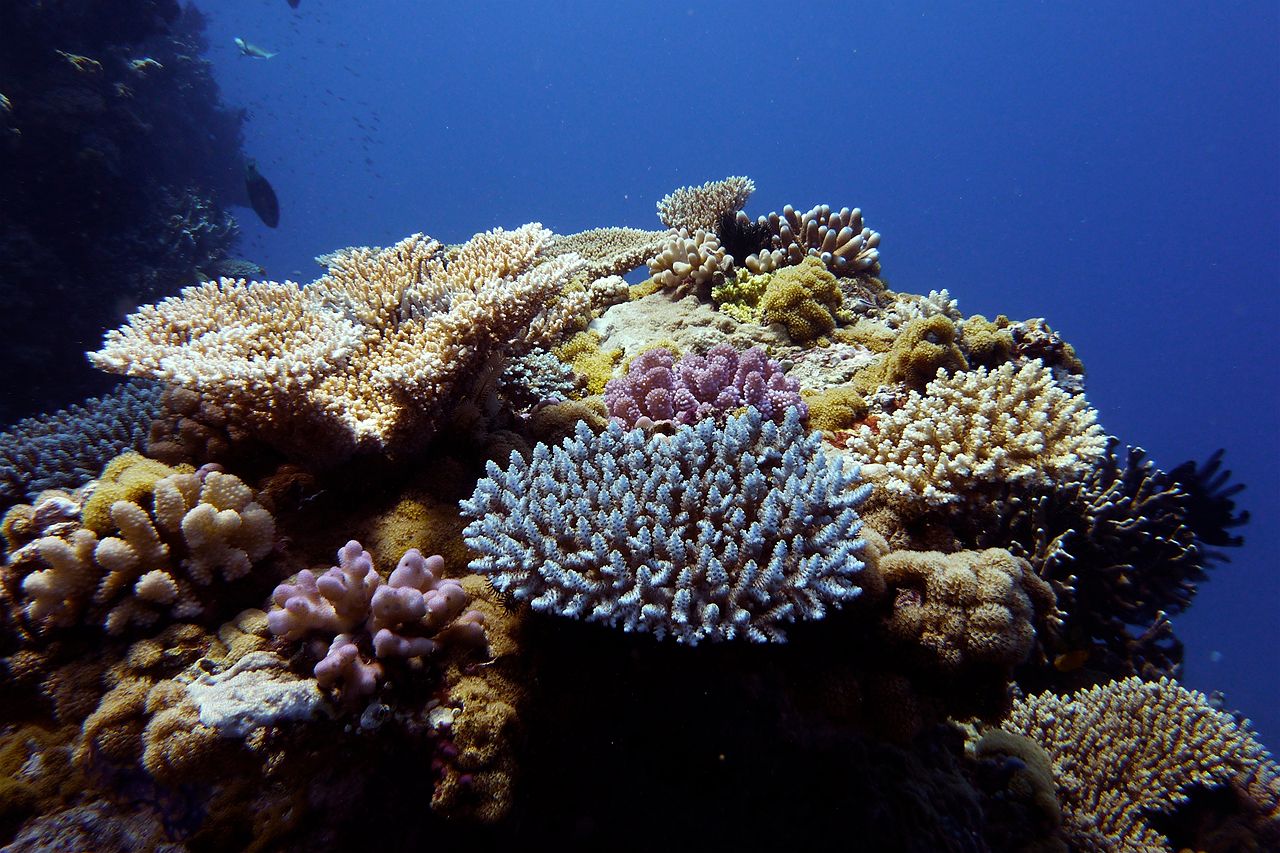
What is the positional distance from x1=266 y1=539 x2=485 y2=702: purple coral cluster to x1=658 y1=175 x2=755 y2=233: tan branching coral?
6213 mm

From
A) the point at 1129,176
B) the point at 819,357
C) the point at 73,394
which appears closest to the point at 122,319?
Result: the point at 73,394

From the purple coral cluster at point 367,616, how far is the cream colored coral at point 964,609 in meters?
1.94

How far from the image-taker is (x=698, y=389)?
4.07m

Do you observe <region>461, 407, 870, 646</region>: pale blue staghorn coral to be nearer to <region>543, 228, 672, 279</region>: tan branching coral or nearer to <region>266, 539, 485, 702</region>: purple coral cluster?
<region>266, 539, 485, 702</region>: purple coral cluster

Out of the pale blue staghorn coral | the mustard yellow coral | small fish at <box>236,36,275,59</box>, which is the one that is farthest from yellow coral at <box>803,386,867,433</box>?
small fish at <box>236,36,275,59</box>

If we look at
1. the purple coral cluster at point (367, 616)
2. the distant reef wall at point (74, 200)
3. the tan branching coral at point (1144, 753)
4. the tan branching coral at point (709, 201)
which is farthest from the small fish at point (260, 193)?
the tan branching coral at point (1144, 753)

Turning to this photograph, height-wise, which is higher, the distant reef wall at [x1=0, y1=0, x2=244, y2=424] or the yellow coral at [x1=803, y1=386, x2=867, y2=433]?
the distant reef wall at [x1=0, y1=0, x2=244, y2=424]

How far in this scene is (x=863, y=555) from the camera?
267 cm

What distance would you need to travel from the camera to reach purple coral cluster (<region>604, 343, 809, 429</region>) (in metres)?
3.93

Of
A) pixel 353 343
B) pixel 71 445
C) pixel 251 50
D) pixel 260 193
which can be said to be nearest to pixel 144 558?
pixel 353 343

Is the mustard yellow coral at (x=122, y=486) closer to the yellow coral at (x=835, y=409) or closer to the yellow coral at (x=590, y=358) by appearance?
the yellow coral at (x=590, y=358)

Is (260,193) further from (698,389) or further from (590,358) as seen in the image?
(698,389)

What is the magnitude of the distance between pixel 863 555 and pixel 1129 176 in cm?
17391

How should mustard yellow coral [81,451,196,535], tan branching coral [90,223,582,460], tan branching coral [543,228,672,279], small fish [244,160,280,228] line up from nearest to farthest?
mustard yellow coral [81,451,196,535] → tan branching coral [90,223,582,460] → tan branching coral [543,228,672,279] → small fish [244,160,280,228]
